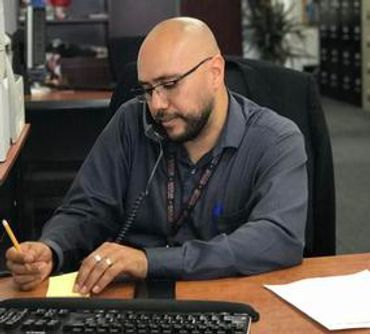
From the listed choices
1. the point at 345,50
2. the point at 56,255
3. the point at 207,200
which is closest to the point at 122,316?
the point at 56,255

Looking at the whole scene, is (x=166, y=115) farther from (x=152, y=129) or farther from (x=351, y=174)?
(x=351, y=174)

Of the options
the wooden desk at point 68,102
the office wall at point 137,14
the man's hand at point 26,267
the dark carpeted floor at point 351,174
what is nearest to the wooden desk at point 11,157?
the man's hand at point 26,267

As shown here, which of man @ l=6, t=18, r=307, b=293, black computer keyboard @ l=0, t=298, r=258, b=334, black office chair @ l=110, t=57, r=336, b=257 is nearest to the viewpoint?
black computer keyboard @ l=0, t=298, r=258, b=334

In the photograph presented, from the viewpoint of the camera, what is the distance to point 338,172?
18.9 feet

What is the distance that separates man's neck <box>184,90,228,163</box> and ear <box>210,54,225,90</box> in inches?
2.1

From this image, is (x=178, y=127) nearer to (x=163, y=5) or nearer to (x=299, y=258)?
(x=299, y=258)

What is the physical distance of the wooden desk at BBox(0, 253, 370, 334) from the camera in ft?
3.93

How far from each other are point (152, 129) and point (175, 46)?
211mm

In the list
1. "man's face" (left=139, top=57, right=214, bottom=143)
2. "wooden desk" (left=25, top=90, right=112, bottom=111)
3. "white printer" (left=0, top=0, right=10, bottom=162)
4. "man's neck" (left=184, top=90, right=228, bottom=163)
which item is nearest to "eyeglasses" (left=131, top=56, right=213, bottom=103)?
"man's face" (left=139, top=57, right=214, bottom=143)

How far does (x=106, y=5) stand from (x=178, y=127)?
4253 mm

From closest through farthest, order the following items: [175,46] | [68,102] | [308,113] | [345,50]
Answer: [175,46] → [308,113] → [68,102] → [345,50]

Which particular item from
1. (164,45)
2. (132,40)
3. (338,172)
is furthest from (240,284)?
(338,172)

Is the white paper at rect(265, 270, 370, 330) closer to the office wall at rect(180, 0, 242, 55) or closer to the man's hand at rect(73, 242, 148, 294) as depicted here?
the man's hand at rect(73, 242, 148, 294)

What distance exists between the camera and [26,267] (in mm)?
1402
